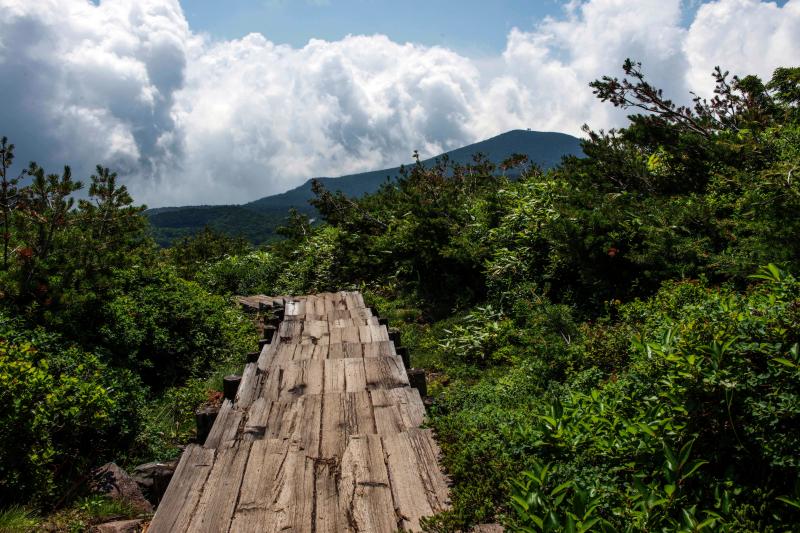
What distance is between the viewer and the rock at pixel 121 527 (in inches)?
165

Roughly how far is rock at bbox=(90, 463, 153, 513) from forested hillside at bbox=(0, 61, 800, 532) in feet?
0.64

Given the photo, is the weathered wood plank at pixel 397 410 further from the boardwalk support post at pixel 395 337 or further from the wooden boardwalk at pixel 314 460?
the boardwalk support post at pixel 395 337

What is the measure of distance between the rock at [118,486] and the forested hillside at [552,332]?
7.7 inches

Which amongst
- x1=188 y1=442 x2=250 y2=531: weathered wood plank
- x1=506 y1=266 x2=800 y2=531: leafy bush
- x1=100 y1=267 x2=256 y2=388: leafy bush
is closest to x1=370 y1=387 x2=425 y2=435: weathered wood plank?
x1=188 y1=442 x2=250 y2=531: weathered wood plank

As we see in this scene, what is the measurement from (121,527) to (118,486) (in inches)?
43.7

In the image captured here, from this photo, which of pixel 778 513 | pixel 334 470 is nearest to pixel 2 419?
pixel 334 470

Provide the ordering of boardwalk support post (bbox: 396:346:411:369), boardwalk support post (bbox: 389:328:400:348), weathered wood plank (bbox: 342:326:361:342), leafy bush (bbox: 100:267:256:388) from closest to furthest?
boardwalk support post (bbox: 396:346:411:369) < boardwalk support post (bbox: 389:328:400:348) < weathered wood plank (bbox: 342:326:361:342) < leafy bush (bbox: 100:267:256:388)

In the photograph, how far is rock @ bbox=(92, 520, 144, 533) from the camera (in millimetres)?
4191

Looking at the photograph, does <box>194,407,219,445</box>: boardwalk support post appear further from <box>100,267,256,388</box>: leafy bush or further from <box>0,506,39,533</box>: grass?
<box>100,267,256,388</box>: leafy bush

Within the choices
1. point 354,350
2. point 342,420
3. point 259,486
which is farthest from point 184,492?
point 354,350

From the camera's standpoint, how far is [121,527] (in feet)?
13.9

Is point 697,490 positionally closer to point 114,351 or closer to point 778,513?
point 778,513

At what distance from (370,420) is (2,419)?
10.8 feet

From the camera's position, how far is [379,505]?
10.6 feet
